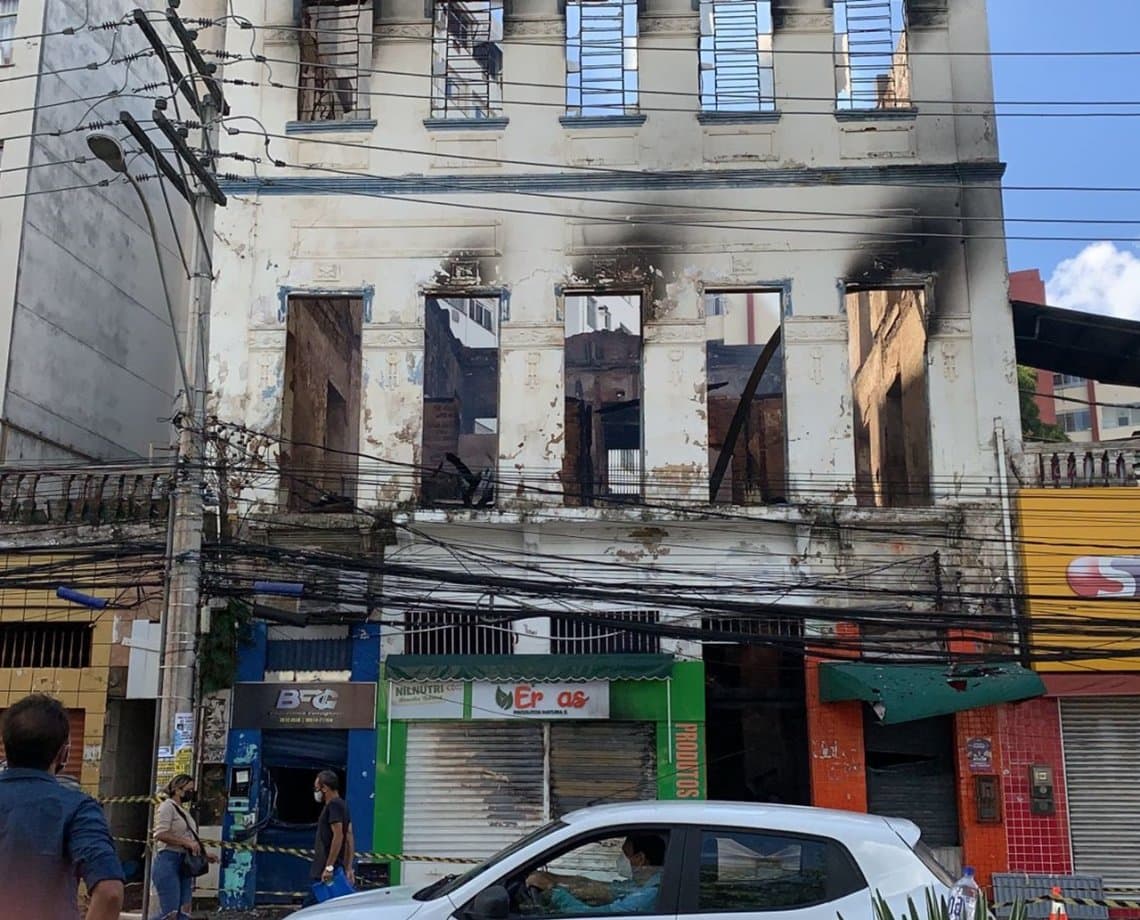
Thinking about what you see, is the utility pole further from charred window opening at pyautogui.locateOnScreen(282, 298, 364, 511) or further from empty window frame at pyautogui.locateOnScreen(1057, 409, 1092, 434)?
empty window frame at pyautogui.locateOnScreen(1057, 409, 1092, 434)

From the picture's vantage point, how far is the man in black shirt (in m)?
10.9

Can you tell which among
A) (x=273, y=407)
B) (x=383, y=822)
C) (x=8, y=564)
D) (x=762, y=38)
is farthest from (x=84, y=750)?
(x=762, y=38)

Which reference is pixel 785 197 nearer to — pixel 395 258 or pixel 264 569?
pixel 395 258

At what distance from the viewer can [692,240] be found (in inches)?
635

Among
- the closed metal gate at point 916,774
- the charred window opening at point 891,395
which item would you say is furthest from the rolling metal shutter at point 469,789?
the charred window opening at point 891,395

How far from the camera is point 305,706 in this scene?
1480 centimetres

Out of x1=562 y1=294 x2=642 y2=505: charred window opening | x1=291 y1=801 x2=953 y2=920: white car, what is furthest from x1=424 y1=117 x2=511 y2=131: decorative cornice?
x1=291 y1=801 x2=953 y2=920: white car

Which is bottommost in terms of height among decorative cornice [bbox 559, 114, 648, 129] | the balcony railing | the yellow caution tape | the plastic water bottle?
the yellow caution tape

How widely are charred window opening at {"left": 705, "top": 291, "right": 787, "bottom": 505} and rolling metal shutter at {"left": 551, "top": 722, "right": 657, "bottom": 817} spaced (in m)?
3.22

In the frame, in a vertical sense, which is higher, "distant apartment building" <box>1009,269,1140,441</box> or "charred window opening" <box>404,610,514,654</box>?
"distant apartment building" <box>1009,269,1140,441</box>

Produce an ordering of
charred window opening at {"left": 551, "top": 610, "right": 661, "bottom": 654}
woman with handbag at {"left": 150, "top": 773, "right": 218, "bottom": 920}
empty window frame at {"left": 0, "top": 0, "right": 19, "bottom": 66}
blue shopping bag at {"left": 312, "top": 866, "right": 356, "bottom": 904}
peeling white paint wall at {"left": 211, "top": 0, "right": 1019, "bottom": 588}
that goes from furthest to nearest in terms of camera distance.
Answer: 1. empty window frame at {"left": 0, "top": 0, "right": 19, "bottom": 66}
2. peeling white paint wall at {"left": 211, "top": 0, "right": 1019, "bottom": 588}
3. charred window opening at {"left": 551, "top": 610, "right": 661, "bottom": 654}
4. blue shopping bag at {"left": 312, "top": 866, "right": 356, "bottom": 904}
5. woman with handbag at {"left": 150, "top": 773, "right": 218, "bottom": 920}

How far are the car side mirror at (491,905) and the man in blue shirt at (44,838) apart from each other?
2.34 metres

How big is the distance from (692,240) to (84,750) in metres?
9.91

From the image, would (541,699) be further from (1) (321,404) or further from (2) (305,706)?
(1) (321,404)
